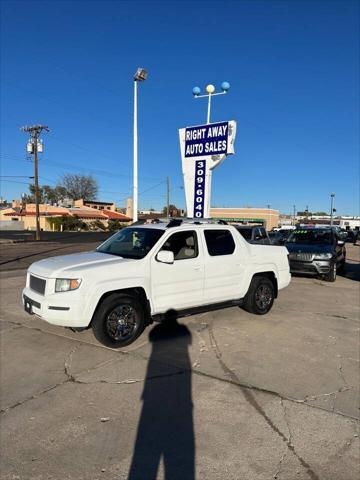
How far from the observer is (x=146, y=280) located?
560cm

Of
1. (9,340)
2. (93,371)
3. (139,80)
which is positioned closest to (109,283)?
(93,371)

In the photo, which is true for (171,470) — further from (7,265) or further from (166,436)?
(7,265)

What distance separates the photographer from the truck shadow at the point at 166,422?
9.60 ft

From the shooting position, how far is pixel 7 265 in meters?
16.0

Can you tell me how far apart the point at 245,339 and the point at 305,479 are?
3209 mm

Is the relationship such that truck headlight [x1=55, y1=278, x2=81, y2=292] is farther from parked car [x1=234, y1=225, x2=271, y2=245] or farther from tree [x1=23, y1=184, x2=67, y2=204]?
tree [x1=23, y1=184, x2=67, y2=204]

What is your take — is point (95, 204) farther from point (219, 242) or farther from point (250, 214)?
→ point (219, 242)

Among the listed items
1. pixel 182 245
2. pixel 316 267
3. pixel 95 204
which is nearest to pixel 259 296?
pixel 182 245

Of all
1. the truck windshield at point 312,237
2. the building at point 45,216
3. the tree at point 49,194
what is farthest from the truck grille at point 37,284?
the tree at point 49,194

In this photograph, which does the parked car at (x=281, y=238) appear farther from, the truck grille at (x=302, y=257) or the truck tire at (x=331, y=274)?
the truck tire at (x=331, y=274)

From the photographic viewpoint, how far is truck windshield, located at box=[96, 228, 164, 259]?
597cm

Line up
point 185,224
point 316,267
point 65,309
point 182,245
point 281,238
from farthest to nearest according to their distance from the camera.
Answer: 1. point 281,238
2. point 316,267
3. point 185,224
4. point 182,245
5. point 65,309

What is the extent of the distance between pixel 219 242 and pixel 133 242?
1.54m

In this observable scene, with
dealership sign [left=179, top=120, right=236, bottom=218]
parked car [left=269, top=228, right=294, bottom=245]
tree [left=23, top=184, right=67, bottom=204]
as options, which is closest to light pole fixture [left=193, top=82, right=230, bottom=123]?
dealership sign [left=179, top=120, right=236, bottom=218]
